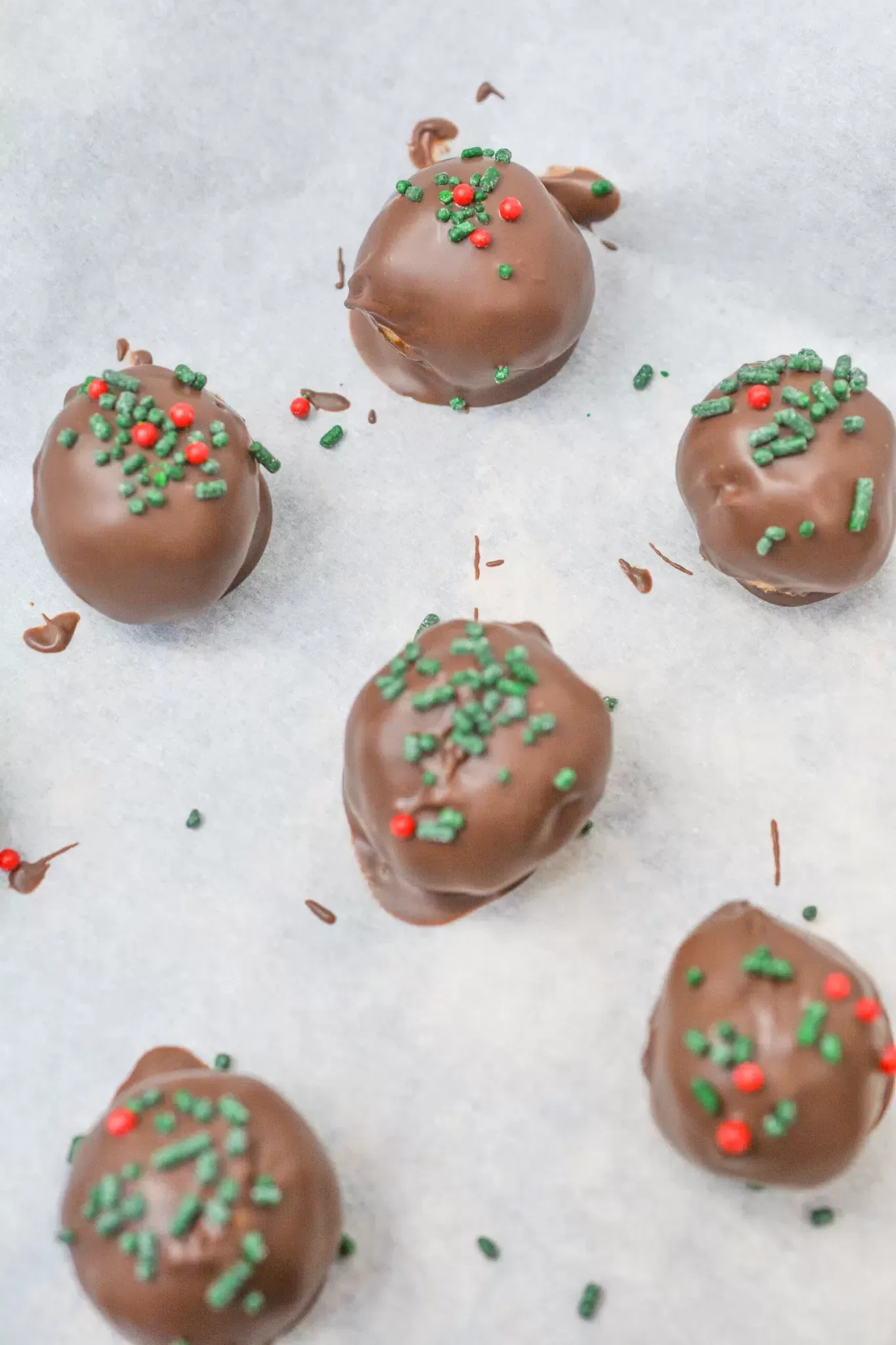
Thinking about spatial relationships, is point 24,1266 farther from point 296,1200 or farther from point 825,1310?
point 825,1310

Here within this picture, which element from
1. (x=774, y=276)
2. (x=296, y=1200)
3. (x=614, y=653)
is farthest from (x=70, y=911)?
(x=774, y=276)

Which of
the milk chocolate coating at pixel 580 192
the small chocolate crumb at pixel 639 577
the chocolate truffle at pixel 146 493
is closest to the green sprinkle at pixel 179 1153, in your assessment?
the chocolate truffle at pixel 146 493

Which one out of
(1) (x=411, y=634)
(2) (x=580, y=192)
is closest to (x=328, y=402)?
(1) (x=411, y=634)

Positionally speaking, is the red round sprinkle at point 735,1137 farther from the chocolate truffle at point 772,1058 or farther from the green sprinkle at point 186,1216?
the green sprinkle at point 186,1216

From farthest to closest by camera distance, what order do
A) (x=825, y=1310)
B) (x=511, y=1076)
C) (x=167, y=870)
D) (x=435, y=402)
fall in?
(x=435, y=402) < (x=167, y=870) < (x=511, y=1076) < (x=825, y=1310)

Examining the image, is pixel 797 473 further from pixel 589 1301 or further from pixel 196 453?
pixel 589 1301
